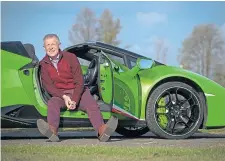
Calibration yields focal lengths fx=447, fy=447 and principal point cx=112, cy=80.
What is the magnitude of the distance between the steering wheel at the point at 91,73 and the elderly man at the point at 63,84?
600 mm

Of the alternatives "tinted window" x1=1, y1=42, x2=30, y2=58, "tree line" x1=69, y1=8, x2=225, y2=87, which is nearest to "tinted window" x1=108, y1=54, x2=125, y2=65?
"tinted window" x1=1, y1=42, x2=30, y2=58

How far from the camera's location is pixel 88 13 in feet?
110

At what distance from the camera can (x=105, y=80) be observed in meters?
6.52

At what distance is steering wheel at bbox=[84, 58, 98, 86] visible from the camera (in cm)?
691

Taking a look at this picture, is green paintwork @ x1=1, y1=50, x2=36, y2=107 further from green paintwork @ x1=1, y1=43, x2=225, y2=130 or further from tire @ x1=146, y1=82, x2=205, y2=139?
tire @ x1=146, y1=82, x2=205, y2=139

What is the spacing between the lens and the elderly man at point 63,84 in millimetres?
6105

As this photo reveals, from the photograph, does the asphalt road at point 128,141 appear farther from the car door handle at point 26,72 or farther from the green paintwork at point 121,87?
the car door handle at point 26,72

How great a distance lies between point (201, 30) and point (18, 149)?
29.3 metres

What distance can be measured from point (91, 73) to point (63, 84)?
82 centimetres

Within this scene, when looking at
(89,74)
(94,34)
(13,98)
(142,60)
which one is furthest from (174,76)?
(94,34)

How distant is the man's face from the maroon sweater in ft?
0.29

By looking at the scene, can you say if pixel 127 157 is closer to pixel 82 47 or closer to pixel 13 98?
pixel 13 98

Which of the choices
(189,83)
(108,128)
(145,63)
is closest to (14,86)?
(108,128)

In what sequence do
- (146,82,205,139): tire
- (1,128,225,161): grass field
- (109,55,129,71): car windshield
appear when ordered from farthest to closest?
(109,55,129,71): car windshield < (146,82,205,139): tire < (1,128,225,161): grass field
